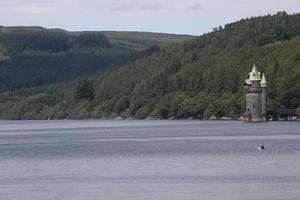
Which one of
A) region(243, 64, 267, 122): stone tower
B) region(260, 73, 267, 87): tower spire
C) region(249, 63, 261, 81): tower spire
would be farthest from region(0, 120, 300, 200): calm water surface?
region(249, 63, 261, 81): tower spire

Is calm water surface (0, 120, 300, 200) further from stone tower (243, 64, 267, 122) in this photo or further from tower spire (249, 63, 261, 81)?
tower spire (249, 63, 261, 81)

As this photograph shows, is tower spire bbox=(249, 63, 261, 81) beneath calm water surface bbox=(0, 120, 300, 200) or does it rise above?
above

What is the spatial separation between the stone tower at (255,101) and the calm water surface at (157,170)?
180 ft

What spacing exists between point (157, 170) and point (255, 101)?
10082 centimetres

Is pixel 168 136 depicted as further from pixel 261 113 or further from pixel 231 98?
pixel 231 98

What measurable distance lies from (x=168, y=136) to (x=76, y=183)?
6723cm

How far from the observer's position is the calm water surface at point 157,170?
A: 2328 inches

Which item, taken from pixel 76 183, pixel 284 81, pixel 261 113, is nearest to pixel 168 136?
pixel 261 113

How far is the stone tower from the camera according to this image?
173 m

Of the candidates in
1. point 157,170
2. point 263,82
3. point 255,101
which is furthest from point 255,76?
point 157,170

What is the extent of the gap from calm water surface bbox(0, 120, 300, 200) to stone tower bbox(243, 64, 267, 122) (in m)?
54.9

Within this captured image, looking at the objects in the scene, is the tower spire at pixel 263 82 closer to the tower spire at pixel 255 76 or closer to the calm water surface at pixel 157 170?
the tower spire at pixel 255 76

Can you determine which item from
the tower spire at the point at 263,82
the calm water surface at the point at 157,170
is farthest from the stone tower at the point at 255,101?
the calm water surface at the point at 157,170

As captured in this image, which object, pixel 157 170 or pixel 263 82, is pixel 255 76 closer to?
pixel 263 82
